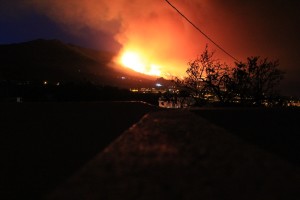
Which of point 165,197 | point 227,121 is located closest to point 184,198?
point 165,197

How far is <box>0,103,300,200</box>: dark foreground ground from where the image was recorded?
114 cm

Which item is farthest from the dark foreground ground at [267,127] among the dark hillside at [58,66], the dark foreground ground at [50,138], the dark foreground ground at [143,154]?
the dark hillside at [58,66]

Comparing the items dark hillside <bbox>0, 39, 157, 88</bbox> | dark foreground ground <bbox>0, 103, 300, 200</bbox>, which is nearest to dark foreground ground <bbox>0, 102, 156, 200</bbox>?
dark foreground ground <bbox>0, 103, 300, 200</bbox>

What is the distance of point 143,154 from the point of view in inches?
54.1

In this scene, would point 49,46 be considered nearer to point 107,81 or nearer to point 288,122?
point 107,81

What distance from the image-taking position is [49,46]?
9581 cm

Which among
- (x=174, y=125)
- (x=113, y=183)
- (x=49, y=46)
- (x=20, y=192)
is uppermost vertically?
(x=49, y=46)

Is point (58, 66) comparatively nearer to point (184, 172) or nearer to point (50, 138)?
point (50, 138)

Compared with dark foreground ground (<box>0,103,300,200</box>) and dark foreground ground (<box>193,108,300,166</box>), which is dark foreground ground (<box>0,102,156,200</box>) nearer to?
dark foreground ground (<box>0,103,300,200</box>)

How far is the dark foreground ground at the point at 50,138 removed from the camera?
→ 1.50 meters

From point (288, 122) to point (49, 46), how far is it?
98380mm

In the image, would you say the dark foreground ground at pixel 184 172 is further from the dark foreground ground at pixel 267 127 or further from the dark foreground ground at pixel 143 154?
the dark foreground ground at pixel 267 127

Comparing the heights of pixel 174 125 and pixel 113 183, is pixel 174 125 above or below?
above

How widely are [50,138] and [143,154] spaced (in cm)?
71
